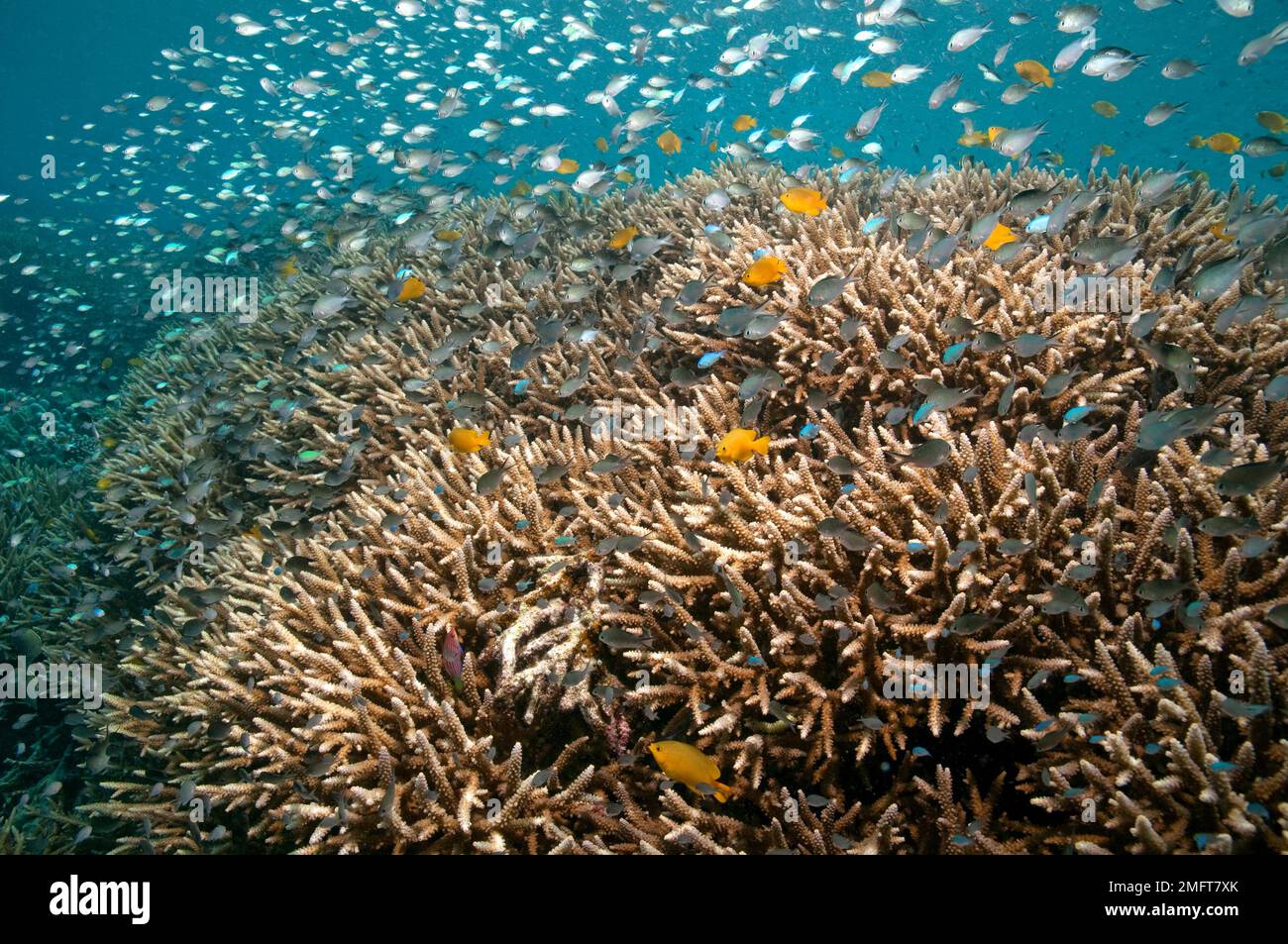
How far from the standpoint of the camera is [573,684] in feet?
9.91

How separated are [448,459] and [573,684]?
193 cm

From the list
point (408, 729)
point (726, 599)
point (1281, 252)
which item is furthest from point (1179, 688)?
point (408, 729)

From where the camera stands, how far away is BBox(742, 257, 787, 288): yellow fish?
165 inches

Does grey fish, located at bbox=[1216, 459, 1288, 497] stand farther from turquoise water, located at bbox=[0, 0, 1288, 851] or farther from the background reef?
turquoise water, located at bbox=[0, 0, 1288, 851]

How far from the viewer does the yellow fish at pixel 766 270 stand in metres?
4.20

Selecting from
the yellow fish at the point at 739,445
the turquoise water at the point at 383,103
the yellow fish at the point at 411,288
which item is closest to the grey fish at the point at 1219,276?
the yellow fish at the point at 739,445

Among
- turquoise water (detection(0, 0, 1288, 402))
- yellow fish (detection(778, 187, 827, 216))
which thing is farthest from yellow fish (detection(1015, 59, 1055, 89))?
yellow fish (detection(778, 187, 827, 216))

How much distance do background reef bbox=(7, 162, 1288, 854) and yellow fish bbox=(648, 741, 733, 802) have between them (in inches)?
10.6

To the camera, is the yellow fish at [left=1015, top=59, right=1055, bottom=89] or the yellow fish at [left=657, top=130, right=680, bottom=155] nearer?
the yellow fish at [left=1015, top=59, right=1055, bottom=89]

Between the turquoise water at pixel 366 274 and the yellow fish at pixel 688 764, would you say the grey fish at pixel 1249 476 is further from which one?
the yellow fish at pixel 688 764

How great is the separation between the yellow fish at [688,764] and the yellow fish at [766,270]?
126 inches

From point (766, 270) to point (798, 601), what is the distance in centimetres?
250

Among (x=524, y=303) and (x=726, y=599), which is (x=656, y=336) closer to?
(x=524, y=303)
